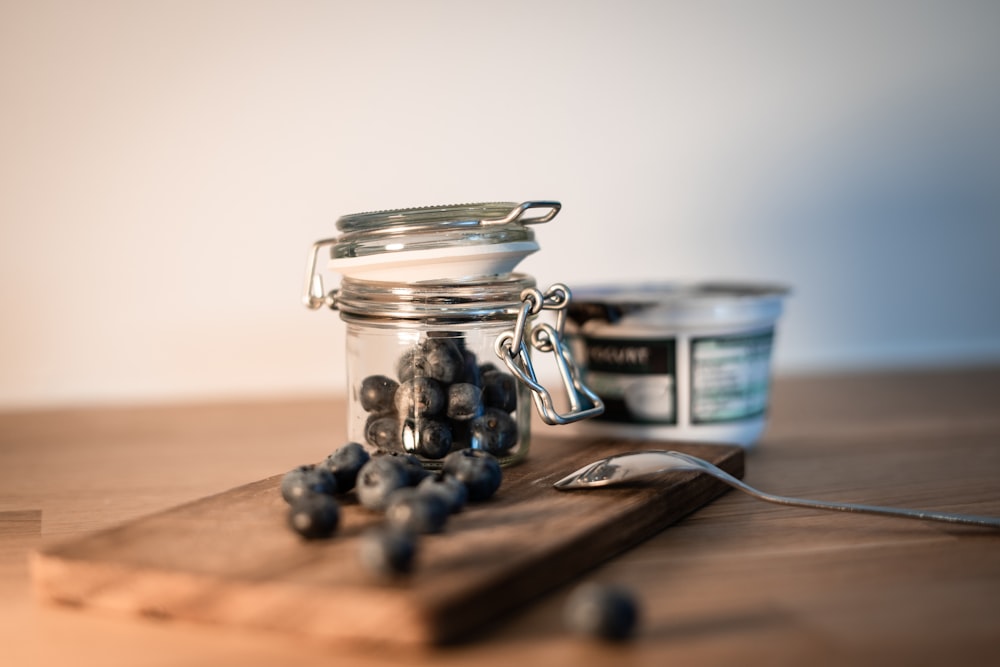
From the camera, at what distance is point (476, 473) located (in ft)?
2.97

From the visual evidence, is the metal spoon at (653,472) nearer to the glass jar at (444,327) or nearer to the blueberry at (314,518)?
the glass jar at (444,327)

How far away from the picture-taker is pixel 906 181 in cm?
211

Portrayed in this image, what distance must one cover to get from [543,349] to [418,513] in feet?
1.13

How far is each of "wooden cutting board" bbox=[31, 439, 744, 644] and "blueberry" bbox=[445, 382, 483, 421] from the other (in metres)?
0.11

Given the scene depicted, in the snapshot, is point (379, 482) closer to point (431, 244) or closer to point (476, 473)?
point (476, 473)

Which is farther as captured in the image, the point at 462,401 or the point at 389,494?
the point at 462,401

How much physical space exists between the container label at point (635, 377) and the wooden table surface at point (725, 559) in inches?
5.6

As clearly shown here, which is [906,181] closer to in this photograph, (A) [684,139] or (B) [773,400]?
(A) [684,139]

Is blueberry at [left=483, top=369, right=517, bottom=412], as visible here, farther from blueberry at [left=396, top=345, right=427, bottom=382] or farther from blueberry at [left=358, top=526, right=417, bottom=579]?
blueberry at [left=358, top=526, right=417, bottom=579]

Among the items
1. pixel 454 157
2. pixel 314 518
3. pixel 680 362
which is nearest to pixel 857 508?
pixel 680 362

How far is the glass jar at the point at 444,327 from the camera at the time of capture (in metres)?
1.01

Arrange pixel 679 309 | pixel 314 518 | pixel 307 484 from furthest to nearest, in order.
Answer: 1. pixel 679 309
2. pixel 307 484
3. pixel 314 518

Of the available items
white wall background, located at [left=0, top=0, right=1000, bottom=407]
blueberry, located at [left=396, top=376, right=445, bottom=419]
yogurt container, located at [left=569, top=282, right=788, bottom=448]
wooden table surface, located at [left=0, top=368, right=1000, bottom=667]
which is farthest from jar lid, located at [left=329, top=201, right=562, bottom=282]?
white wall background, located at [left=0, top=0, right=1000, bottom=407]

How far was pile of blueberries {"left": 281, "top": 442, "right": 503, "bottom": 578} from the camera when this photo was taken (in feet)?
2.23
